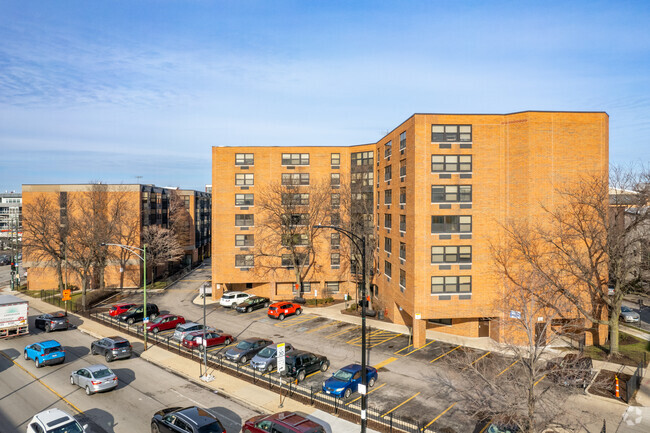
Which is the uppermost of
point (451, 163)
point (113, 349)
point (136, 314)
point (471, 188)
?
point (451, 163)

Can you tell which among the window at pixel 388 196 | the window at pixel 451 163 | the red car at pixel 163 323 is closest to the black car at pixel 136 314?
the red car at pixel 163 323

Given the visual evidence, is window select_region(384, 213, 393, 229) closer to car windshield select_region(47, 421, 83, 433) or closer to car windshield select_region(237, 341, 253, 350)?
car windshield select_region(237, 341, 253, 350)

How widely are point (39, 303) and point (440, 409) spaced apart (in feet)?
166

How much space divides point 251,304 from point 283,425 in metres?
29.8

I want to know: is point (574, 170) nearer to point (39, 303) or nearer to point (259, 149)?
point (259, 149)

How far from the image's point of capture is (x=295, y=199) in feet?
165

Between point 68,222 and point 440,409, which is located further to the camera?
point 68,222

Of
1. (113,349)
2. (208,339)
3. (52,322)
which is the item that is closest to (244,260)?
(208,339)

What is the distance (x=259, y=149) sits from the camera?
51281 millimetres

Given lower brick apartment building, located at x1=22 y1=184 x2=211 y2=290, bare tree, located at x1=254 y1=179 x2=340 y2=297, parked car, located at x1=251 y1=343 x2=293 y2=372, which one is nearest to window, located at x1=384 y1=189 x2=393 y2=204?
bare tree, located at x1=254 y1=179 x2=340 y2=297

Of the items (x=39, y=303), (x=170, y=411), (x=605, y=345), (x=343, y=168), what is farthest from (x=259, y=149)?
(x=605, y=345)

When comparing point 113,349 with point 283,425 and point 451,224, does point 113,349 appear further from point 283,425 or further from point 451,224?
point 451,224

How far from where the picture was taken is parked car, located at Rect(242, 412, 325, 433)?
55.5 ft

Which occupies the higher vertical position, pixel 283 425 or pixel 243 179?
pixel 243 179
